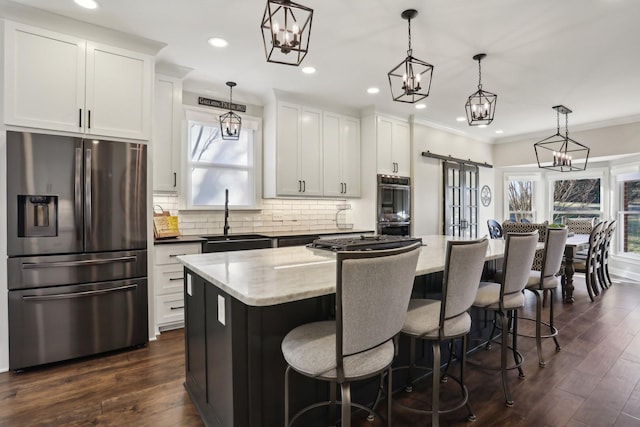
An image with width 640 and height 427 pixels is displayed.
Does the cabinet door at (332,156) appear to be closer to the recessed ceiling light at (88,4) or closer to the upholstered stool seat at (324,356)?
the recessed ceiling light at (88,4)

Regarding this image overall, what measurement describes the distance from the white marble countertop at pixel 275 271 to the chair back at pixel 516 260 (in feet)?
0.56

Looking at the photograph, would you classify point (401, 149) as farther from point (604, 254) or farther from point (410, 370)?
point (410, 370)

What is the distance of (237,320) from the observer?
1.52m

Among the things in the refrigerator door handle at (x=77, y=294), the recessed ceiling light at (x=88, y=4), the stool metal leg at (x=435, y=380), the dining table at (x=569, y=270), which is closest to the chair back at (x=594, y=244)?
the dining table at (x=569, y=270)

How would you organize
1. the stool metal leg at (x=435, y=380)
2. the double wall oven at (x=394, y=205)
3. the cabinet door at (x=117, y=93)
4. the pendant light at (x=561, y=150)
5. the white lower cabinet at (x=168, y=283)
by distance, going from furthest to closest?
the pendant light at (x=561, y=150), the double wall oven at (x=394, y=205), the white lower cabinet at (x=168, y=283), the cabinet door at (x=117, y=93), the stool metal leg at (x=435, y=380)

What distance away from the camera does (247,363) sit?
1536 millimetres

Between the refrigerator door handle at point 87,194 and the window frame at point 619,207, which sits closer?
the refrigerator door handle at point 87,194

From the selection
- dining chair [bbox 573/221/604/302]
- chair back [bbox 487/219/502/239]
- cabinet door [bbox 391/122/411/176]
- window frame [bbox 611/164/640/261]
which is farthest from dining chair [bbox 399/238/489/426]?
window frame [bbox 611/164/640/261]

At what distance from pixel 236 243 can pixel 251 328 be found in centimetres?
231

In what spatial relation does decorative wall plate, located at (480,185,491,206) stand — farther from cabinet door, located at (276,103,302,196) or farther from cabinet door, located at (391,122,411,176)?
cabinet door, located at (276,103,302,196)

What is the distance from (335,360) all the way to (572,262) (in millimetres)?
4648

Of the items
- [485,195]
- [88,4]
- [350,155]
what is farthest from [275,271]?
[485,195]

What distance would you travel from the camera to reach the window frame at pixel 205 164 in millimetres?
4078

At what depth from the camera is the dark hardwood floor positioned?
195cm
